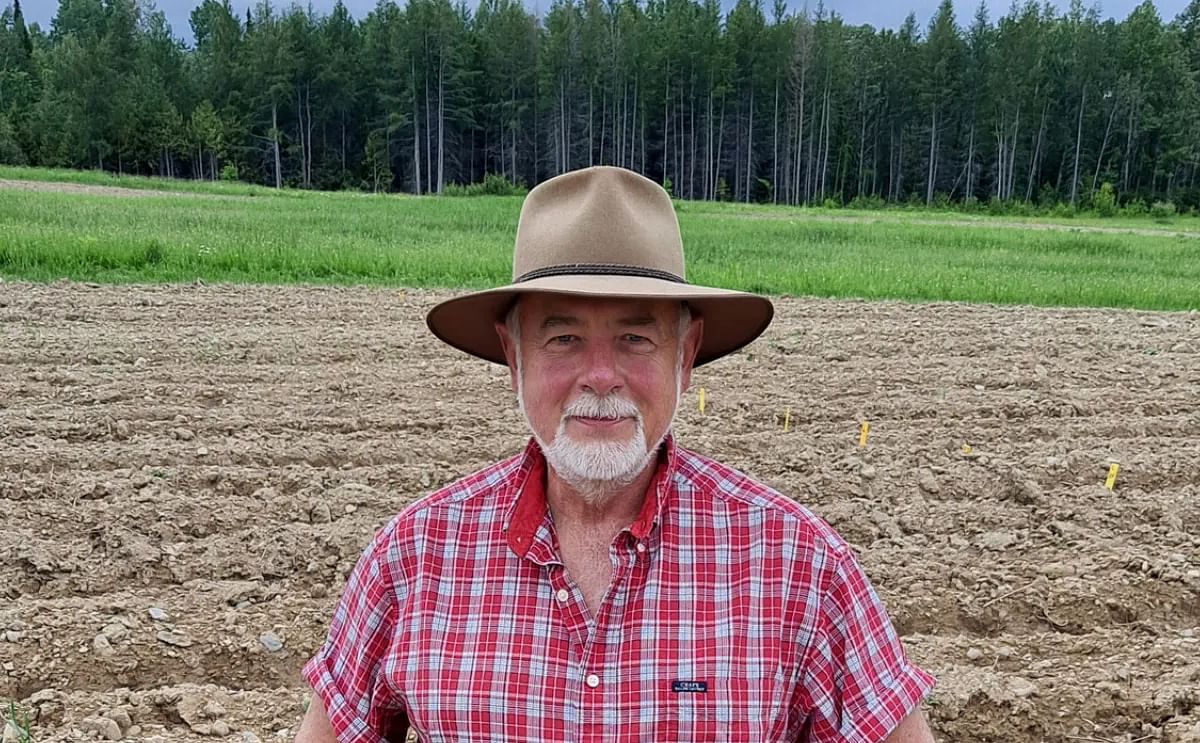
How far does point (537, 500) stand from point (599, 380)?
0.23 metres

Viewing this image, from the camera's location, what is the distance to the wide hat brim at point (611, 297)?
1716 mm

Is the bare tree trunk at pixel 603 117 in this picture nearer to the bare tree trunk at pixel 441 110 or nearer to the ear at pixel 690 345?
the bare tree trunk at pixel 441 110

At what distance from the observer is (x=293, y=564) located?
13.7 ft

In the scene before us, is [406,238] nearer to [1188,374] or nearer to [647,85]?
[1188,374]

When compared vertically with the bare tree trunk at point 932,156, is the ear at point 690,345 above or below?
below

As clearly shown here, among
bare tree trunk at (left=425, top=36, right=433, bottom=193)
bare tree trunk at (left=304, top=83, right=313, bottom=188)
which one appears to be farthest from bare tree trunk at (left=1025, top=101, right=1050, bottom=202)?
bare tree trunk at (left=304, top=83, right=313, bottom=188)

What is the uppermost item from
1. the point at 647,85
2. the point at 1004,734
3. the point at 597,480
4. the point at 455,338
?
the point at 647,85

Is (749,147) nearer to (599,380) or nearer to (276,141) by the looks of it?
(276,141)

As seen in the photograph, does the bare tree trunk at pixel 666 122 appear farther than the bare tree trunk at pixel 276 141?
Yes

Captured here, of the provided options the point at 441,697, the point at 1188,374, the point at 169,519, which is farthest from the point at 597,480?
the point at 1188,374

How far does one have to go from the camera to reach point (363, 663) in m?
1.78

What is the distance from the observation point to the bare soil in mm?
3377

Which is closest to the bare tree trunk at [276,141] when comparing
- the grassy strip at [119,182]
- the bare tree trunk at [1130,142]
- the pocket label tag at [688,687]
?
the grassy strip at [119,182]

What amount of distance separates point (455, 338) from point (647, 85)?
60288 millimetres
